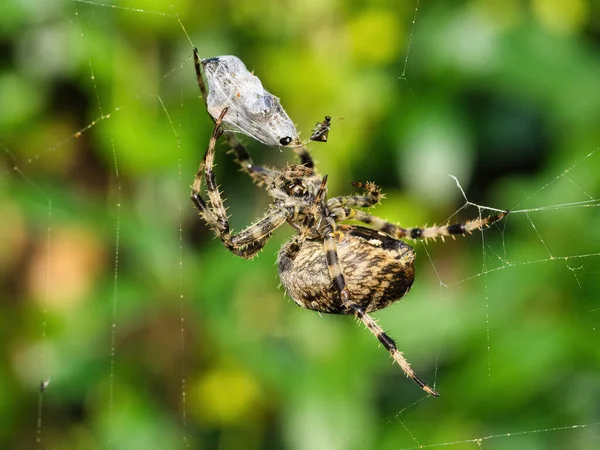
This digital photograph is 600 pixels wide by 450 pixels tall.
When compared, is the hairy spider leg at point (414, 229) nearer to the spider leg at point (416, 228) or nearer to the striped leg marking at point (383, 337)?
the spider leg at point (416, 228)

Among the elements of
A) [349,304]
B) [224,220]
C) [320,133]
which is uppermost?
[320,133]

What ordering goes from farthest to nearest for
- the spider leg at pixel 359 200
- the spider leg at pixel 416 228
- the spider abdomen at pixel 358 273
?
the spider leg at pixel 359 200, the spider leg at pixel 416 228, the spider abdomen at pixel 358 273

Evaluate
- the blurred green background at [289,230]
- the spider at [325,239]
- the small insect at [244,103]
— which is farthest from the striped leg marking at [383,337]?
the small insect at [244,103]

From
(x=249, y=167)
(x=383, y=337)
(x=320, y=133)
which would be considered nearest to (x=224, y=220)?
(x=249, y=167)

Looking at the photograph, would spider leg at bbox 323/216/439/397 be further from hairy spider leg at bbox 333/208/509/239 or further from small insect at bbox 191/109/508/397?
hairy spider leg at bbox 333/208/509/239

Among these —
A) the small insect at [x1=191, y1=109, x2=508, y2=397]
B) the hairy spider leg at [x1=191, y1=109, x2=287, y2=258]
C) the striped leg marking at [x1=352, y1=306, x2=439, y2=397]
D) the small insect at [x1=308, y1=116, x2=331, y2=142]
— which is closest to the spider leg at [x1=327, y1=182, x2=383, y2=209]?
the small insect at [x1=191, y1=109, x2=508, y2=397]

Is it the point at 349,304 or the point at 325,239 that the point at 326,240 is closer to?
the point at 325,239

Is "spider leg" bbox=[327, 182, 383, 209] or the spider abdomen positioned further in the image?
"spider leg" bbox=[327, 182, 383, 209]
